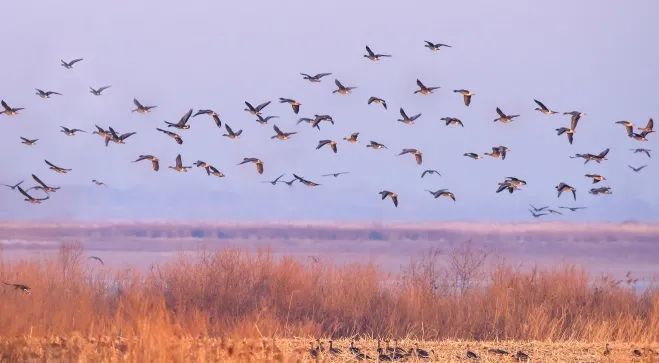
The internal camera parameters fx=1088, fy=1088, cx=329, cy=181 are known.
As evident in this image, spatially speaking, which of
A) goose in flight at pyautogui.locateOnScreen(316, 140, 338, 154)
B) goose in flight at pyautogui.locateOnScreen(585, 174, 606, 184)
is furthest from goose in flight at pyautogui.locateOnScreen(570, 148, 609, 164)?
goose in flight at pyautogui.locateOnScreen(316, 140, 338, 154)

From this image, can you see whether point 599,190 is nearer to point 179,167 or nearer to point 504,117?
point 504,117

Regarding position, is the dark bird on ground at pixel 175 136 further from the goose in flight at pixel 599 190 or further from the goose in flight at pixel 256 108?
the goose in flight at pixel 599 190

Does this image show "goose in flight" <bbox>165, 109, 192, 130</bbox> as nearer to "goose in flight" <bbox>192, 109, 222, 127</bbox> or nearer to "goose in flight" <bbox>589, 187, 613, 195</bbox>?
"goose in flight" <bbox>192, 109, 222, 127</bbox>

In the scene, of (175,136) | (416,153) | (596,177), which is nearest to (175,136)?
(175,136)

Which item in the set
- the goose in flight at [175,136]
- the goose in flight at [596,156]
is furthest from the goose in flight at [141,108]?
the goose in flight at [596,156]

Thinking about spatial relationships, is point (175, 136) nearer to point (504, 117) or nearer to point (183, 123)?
point (183, 123)

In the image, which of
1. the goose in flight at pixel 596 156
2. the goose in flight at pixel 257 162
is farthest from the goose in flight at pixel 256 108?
the goose in flight at pixel 596 156

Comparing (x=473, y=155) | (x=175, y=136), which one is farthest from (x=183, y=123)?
(x=473, y=155)

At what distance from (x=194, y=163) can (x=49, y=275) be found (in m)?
6.27

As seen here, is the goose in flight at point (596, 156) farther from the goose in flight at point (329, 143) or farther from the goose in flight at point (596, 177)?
the goose in flight at point (329, 143)

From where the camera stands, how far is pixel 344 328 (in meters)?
28.4

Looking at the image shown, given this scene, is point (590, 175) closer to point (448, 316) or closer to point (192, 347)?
point (448, 316)

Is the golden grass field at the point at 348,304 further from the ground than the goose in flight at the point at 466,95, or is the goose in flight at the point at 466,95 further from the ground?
the goose in flight at the point at 466,95

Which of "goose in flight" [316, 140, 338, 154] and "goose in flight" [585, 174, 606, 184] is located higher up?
"goose in flight" [316, 140, 338, 154]
